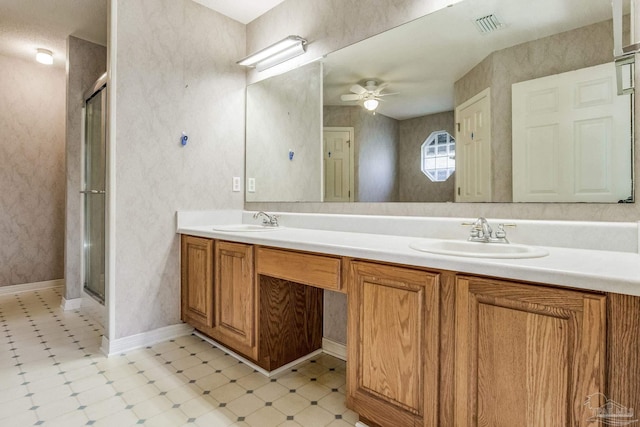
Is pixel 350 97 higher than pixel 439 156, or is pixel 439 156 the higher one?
pixel 350 97

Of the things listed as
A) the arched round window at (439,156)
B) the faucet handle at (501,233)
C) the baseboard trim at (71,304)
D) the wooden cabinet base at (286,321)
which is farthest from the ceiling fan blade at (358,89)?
the baseboard trim at (71,304)

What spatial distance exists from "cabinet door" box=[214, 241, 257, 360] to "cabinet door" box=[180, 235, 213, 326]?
0.09 m

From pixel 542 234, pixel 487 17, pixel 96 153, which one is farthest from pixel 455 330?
pixel 96 153

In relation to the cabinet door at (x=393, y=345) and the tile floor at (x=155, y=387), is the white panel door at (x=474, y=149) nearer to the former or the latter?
the cabinet door at (x=393, y=345)

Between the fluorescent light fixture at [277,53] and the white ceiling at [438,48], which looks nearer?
the white ceiling at [438,48]

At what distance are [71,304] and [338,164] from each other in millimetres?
2775

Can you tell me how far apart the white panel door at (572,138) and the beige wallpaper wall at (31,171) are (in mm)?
4508

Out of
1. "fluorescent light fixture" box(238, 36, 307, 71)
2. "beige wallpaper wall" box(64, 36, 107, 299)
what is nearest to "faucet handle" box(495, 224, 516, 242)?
"fluorescent light fixture" box(238, 36, 307, 71)

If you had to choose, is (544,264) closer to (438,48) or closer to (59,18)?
(438,48)

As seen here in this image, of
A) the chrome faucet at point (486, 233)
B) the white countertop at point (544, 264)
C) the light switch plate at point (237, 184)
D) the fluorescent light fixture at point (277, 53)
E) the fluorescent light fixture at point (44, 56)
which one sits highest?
the fluorescent light fixture at point (44, 56)

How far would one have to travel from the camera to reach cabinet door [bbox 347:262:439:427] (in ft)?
3.76

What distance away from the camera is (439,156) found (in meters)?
1.77

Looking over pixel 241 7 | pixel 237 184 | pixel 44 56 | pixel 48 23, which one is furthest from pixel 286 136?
pixel 44 56

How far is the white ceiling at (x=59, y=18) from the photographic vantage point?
2.54 metres
